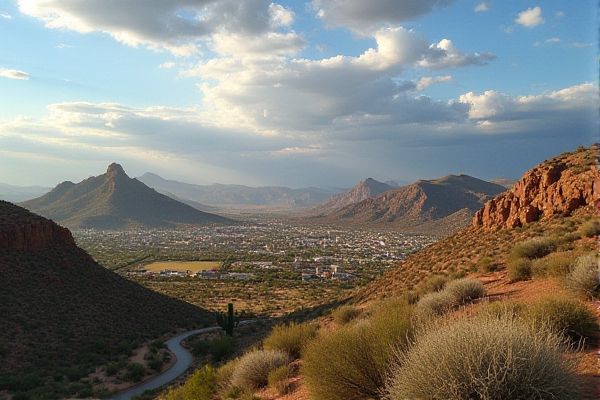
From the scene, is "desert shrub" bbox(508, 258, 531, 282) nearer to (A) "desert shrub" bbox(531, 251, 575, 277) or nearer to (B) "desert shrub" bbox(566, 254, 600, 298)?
(A) "desert shrub" bbox(531, 251, 575, 277)

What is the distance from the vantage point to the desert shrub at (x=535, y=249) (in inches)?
666

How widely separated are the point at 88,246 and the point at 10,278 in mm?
99970

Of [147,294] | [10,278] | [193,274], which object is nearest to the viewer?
[10,278]

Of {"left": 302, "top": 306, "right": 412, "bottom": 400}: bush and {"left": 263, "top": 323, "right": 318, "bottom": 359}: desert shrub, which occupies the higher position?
{"left": 302, "top": 306, "right": 412, "bottom": 400}: bush

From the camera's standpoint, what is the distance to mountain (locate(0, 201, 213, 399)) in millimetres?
26859

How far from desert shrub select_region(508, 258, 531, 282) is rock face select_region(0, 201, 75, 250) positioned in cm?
4089

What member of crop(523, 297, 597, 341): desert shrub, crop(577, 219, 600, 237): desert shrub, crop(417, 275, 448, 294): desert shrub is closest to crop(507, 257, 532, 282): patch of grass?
crop(417, 275, 448, 294): desert shrub

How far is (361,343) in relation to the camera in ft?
27.3

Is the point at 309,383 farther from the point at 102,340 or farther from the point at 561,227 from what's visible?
the point at 102,340

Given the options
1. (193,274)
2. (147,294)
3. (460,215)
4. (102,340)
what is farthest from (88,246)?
(460,215)

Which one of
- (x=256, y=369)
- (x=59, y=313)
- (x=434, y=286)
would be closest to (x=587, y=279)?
(x=434, y=286)

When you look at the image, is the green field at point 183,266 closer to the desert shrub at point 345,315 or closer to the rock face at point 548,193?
the rock face at point 548,193

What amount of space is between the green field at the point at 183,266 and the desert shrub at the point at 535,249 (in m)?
84.4

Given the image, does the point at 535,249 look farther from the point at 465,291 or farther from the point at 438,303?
the point at 438,303
